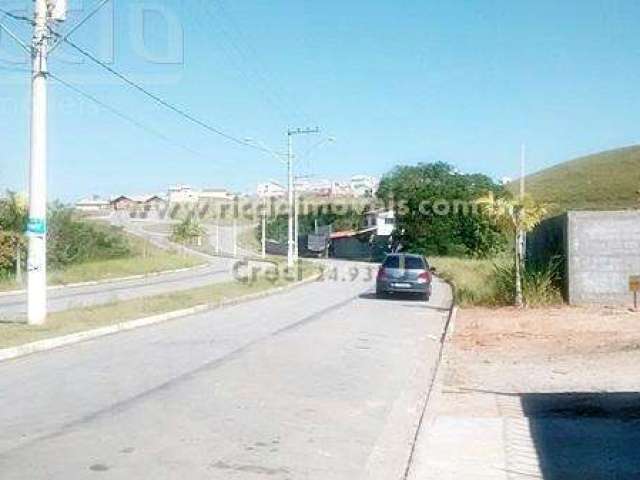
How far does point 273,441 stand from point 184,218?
3208 inches

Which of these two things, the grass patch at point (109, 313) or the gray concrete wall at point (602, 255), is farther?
the gray concrete wall at point (602, 255)

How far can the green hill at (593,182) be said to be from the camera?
79625 mm

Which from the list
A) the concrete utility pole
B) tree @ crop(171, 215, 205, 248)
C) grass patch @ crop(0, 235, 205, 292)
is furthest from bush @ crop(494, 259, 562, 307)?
tree @ crop(171, 215, 205, 248)

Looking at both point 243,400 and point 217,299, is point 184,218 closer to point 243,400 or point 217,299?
point 217,299

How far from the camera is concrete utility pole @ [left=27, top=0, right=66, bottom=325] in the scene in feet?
53.9

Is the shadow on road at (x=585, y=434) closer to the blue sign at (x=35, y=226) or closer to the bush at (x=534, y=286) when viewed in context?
the blue sign at (x=35, y=226)

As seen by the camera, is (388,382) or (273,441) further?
(388,382)

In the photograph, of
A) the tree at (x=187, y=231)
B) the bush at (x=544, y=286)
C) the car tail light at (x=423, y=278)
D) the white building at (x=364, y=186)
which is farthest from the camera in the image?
the white building at (x=364, y=186)

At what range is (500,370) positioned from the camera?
39.9 feet

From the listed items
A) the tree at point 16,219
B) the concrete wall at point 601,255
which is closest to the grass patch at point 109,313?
the tree at point 16,219

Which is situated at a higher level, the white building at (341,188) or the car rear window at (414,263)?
the white building at (341,188)

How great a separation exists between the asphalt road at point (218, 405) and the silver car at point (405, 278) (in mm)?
10461

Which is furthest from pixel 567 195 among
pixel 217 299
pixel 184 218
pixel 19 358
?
pixel 19 358

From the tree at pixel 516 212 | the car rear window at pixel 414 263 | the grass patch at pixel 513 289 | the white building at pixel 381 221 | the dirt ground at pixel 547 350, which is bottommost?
the dirt ground at pixel 547 350
